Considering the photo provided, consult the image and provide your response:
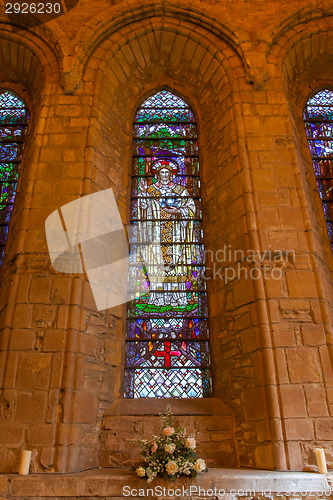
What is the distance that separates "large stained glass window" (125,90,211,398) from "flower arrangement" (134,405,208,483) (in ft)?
3.57

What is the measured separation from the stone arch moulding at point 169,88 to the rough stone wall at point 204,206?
0.08 ft

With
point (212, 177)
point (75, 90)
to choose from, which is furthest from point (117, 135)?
point (212, 177)

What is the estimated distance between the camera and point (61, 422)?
3.08 m

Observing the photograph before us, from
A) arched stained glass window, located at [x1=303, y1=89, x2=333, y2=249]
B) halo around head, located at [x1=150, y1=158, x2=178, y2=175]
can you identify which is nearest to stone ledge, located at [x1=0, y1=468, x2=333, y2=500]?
arched stained glass window, located at [x1=303, y1=89, x2=333, y2=249]

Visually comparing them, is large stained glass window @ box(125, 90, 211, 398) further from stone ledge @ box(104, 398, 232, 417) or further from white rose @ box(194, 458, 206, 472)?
white rose @ box(194, 458, 206, 472)

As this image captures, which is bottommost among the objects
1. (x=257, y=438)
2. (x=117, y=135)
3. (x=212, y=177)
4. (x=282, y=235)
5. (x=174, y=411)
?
(x=257, y=438)

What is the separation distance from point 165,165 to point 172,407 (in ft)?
10.3

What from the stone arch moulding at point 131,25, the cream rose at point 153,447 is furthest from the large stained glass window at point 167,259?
the cream rose at point 153,447

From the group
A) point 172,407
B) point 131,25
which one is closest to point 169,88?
point 131,25

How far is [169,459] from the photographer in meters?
2.65

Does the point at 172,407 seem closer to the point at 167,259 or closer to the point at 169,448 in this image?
the point at 169,448

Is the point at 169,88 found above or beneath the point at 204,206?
above

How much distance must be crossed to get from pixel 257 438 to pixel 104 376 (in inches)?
59.3

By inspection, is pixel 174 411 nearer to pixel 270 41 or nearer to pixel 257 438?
pixel 257 438
